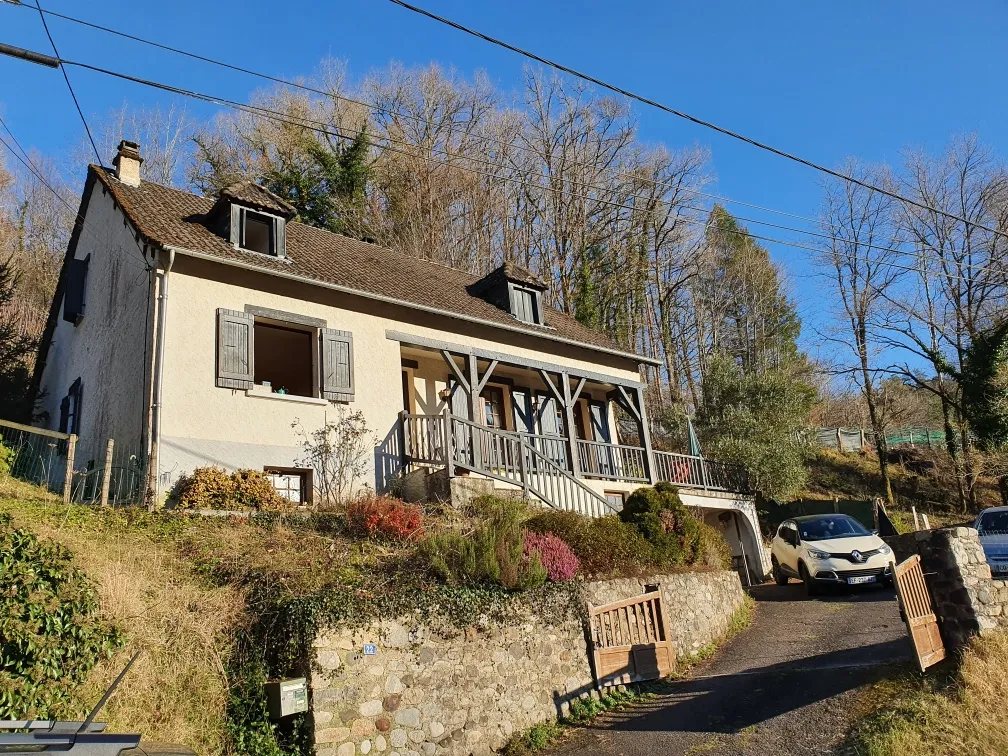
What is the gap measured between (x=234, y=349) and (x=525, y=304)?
8.25 m

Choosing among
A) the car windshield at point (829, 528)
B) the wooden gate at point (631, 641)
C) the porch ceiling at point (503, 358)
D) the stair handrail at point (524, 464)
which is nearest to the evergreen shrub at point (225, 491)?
the stair handrail at point (524, 464)

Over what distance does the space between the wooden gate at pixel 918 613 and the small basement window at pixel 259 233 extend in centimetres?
1177

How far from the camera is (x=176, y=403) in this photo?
11.7m

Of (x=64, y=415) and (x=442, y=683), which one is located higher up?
(x=64, y=415)

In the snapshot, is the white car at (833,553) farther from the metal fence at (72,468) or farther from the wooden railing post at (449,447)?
the metal fence at (72,468)

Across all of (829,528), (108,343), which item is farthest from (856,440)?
(108,343)

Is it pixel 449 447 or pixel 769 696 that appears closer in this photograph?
pixel 769 696

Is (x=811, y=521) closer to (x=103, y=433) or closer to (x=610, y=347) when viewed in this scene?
(x=610, y=347)

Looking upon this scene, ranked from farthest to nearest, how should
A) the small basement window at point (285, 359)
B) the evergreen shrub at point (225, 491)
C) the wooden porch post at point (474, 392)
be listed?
1. the small basement window at point (285, 359)
2. the wooden porch post at point (474, 392)
3. the evergreen shrub at point (225, 491)

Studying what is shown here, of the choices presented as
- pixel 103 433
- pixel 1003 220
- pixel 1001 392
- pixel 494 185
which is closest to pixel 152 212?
pixel 103 433

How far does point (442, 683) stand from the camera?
26.3 ft

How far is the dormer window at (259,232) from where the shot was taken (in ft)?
47.3

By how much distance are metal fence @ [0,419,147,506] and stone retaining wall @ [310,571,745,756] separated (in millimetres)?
4601

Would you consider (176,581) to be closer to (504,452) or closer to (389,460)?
(389,460)
